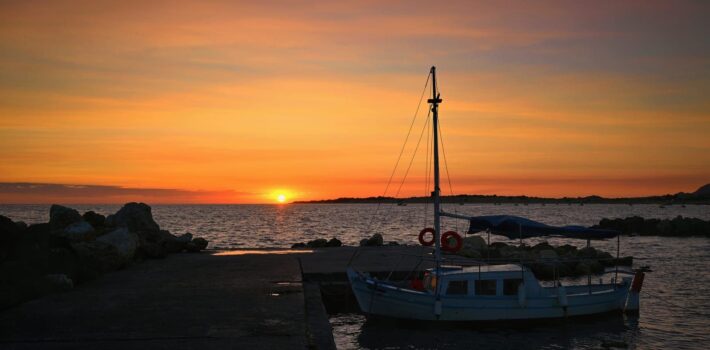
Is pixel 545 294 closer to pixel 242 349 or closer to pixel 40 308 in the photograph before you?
pixel 242 349

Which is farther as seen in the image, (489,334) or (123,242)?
(123,242)

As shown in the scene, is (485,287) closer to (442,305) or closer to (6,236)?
(442,305)

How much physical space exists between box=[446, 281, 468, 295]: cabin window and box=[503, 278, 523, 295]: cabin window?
1498mm

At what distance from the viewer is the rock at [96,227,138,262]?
25.8 metres

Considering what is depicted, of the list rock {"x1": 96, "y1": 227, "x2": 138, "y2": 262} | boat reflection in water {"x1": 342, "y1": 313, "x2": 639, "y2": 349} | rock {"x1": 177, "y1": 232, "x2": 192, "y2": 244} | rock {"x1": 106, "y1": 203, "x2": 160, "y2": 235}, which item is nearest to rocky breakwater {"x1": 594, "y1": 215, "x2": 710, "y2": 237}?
boat reflection in water {"x1": 342, "y1": 313, "x2": 639, "y2": 349}

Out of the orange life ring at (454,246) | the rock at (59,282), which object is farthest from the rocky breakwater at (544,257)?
the rock at (59,282)

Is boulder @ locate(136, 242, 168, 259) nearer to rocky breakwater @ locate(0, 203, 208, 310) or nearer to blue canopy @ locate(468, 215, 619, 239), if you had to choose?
rocky breakwater @ locate(0, 203, 208, 310)

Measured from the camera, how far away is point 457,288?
71.2 feet

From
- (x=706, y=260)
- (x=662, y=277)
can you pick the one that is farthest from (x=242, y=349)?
(x=706, y=260)

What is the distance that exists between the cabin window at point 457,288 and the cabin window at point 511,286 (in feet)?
4.92

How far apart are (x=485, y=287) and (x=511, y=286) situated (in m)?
1.03

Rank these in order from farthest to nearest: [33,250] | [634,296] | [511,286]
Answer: [634,296], [33,250], [511,286]

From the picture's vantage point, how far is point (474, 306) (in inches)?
846

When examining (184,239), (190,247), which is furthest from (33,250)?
(184,239)
